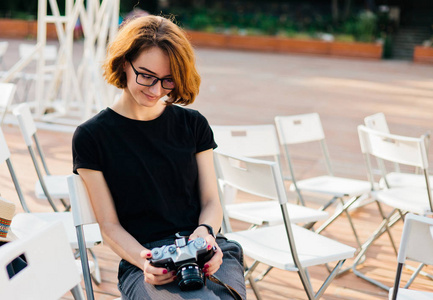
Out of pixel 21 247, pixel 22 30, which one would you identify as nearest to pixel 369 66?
pixel 22 30

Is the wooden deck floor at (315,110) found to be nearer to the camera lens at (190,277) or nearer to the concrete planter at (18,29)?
the camera lens at (190,277)

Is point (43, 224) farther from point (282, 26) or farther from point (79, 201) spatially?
point (282, 26)

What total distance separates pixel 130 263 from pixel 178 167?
0.40m

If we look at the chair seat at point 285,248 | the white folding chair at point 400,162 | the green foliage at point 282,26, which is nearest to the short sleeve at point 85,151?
the chair seat at point 285,248

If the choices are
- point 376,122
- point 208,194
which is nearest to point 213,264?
point 208,194

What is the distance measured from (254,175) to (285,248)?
0.39m

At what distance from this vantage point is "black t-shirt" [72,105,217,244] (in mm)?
2080

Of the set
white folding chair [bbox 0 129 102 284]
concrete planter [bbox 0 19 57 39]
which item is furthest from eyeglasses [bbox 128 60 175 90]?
concrete planter [bbox 0 19 57 39]

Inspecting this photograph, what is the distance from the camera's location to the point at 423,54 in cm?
1630

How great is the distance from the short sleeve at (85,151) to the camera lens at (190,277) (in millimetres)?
520

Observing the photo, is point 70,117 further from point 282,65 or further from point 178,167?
point 282,65

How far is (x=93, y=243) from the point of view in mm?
2484

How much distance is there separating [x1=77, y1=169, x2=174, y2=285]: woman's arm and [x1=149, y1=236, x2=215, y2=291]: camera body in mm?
134

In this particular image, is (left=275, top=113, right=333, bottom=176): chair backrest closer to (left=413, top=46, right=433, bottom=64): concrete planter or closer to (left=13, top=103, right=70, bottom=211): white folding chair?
(left=13, top=103, right=70, bottom=211): white folding chair
